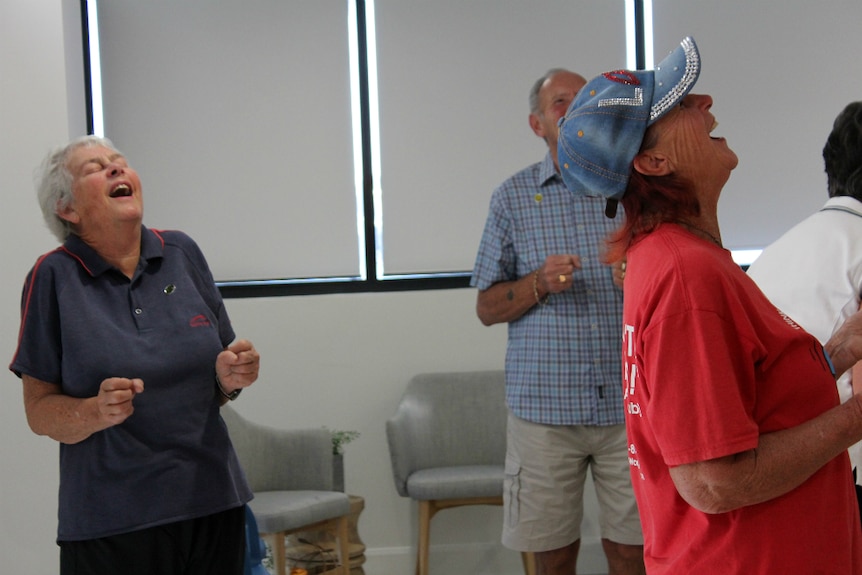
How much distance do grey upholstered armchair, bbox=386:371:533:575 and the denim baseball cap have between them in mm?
2657

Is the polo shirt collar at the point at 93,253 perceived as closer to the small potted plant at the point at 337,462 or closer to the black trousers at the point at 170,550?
the black trousers at the point at 170,550

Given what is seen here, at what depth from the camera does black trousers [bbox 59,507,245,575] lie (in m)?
1.91

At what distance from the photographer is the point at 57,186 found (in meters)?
2.08

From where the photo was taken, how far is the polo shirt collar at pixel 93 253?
2006 mm

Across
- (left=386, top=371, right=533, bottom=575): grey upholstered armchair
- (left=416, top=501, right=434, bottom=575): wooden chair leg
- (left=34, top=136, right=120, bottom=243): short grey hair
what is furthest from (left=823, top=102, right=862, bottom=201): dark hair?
(left=416, top=501, right=434, bottom=575): wooden chair leg

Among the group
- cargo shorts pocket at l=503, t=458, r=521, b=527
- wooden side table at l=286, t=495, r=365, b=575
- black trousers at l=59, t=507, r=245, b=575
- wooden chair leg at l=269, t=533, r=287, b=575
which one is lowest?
wooden side table at l=286, t=495, r=365, b=575

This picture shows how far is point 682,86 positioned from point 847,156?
3.27 ft

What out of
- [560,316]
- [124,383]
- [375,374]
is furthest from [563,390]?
[375,374]

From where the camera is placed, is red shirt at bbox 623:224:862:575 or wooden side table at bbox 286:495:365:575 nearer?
red shirt at bbox 623:224:862:575

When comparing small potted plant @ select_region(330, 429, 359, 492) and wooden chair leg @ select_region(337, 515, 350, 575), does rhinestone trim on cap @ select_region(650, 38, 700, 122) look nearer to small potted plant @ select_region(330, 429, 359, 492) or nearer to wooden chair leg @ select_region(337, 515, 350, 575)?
wooden chair leg @ select_region(337, 515, 350, 575)

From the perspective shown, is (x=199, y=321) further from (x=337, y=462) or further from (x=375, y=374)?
(x=375, y=374)

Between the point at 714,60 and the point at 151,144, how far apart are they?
2.81 meters

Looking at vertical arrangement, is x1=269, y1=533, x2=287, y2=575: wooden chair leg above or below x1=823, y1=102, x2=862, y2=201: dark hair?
below

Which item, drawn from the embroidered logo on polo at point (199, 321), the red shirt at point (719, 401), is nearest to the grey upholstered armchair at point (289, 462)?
the embroidered logo on polo at point (199, 321)
